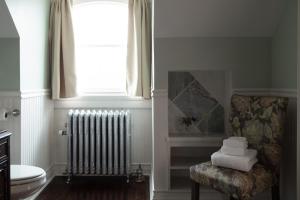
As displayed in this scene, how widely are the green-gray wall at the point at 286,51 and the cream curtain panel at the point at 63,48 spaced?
6.84 feet

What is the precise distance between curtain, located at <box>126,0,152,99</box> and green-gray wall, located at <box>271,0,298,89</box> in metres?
1.32

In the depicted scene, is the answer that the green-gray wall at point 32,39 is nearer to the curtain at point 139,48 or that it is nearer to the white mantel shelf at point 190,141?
the curtain at point 139,48

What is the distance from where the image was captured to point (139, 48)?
341cm

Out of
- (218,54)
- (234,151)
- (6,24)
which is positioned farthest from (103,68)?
(234,151)

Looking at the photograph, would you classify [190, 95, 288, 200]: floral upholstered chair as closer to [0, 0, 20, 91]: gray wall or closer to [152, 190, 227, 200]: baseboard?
[152, 190, 227, 200]: baseboard

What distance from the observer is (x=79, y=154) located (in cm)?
334

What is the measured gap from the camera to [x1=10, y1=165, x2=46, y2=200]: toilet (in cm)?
202

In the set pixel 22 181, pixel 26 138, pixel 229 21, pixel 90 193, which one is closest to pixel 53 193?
pixel 90 193

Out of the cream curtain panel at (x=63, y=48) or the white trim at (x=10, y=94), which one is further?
the cream curtain panel at (x=63, y=48)

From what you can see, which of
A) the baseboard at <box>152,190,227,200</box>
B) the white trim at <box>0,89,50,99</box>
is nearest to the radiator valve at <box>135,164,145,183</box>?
the baseboard at <box>152,190,227,200</box>

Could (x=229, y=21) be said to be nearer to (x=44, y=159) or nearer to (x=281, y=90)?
(x=281, y=90)

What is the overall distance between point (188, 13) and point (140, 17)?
94cm

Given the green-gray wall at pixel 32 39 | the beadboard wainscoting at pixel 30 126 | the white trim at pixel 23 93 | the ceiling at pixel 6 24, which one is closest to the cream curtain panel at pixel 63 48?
the green-gray wall at pixel 32 39

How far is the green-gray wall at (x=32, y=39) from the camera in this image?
8.65ft
